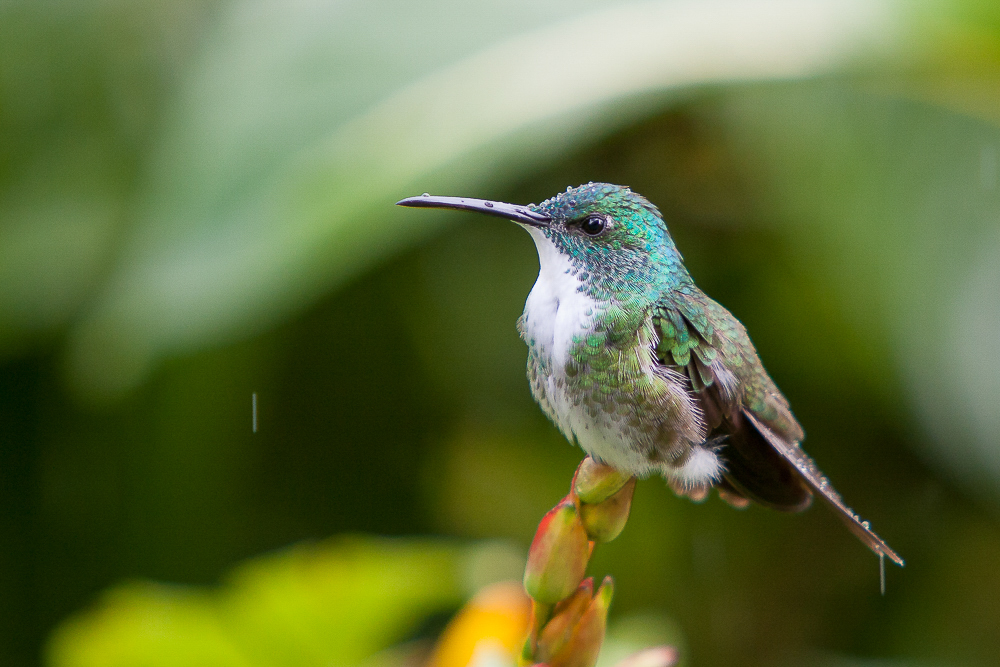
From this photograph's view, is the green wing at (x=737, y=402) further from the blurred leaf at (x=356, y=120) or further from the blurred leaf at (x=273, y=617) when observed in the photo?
the blurred leaf at (x=273, y=617)

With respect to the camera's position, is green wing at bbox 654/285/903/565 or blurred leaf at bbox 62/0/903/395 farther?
blurred leaf at bbox 62/0/903/395

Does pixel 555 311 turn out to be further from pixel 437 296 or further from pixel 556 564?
pixel 437 296

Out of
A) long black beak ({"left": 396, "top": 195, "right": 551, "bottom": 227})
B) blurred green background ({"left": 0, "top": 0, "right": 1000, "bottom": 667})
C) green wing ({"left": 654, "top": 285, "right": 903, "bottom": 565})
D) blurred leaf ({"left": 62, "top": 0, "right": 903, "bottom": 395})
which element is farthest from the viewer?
blurred green background ({"left": 0, "top": 0, "right": 1000, "bottom": 667})

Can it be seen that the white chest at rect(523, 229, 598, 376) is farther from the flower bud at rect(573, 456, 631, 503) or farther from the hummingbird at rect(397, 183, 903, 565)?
the flower bud at rect(573, 456, 631, 503)

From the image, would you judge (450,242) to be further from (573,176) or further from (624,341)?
(624,341)

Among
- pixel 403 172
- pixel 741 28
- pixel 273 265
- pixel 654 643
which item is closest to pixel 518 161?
pixel 403 172

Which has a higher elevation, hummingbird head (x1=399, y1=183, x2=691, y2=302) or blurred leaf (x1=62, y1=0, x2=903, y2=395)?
blurred leaf (x1=62, y1=0, x2=903, y2=395)

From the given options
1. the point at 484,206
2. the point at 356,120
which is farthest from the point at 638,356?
the point at 356,120

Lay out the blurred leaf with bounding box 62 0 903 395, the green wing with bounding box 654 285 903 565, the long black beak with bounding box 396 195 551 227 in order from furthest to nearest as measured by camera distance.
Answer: the blurred leaf with bounding box 62 0 903 395 < the green wing with bounding box 654 285 903 565 < the long black beak with bounding box 396 195 551 227

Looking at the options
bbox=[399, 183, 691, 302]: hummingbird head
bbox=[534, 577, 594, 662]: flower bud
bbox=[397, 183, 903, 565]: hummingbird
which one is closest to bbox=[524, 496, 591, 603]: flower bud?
bbox=[534, 577, 594, 662]: flower bud
